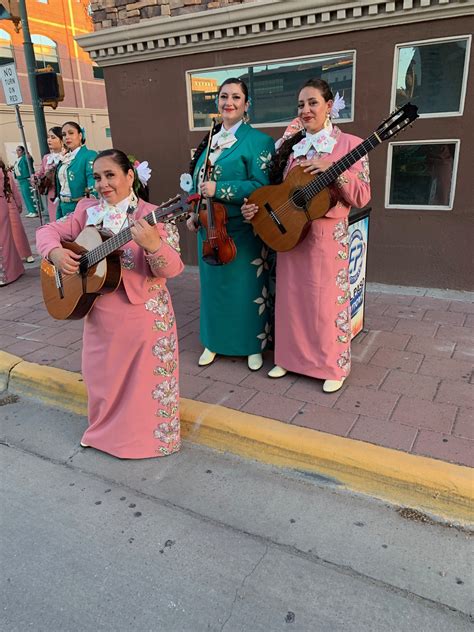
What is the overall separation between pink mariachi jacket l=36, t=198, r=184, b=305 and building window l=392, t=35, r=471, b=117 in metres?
3.45

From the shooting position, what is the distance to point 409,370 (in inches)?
136

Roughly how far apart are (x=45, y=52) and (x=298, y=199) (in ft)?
82.8

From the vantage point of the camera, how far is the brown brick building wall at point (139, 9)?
5.27 metres

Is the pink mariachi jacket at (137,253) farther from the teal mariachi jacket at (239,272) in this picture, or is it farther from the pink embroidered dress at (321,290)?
the pink embroidered dress at (321,290)

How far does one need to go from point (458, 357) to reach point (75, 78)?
26.1 metres

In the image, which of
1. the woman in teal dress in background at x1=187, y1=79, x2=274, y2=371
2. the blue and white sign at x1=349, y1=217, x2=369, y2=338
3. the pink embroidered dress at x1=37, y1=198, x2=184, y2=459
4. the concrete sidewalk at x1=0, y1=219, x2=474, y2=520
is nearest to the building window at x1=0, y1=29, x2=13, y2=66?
the concrete sidewalk at x1=0, y1=219, x2=474, y2=520

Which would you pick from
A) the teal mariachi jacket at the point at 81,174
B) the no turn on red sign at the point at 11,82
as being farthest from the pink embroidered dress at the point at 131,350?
the no turn on red sign at the point at 11,82

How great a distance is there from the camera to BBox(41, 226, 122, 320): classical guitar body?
7.88 ft

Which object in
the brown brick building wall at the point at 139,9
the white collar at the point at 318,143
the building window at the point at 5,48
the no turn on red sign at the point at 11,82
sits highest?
the building window at the point at 5,48

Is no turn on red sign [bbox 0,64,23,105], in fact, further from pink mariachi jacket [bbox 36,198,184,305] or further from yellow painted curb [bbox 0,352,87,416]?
pink mariachi jacket [bbox 36,198,184,305]

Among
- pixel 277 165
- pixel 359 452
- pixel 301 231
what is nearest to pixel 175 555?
pixel 359 452

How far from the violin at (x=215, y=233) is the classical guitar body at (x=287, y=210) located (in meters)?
0.19

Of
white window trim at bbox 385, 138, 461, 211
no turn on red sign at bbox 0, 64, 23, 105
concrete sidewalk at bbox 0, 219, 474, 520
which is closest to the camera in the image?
concrete sidewalk at bbox 0, 219, 474, 520

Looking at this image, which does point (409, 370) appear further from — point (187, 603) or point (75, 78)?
point (75, 78)
